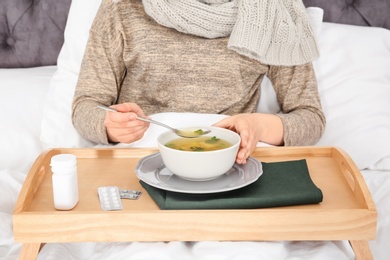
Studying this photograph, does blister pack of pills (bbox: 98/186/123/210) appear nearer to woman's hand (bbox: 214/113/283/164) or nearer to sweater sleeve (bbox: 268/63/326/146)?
woman's hand (bbox: 214/113/283/164)

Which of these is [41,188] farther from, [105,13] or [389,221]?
[389,221]

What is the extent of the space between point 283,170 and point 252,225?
0.19 metres

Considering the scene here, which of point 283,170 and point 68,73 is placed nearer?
point 283,170

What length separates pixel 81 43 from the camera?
141 centimetres

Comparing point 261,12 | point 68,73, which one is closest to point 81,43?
point 68,73

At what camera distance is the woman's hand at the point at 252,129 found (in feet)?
3.16

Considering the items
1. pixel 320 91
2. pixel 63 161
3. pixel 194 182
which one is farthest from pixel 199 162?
pixel 320 91

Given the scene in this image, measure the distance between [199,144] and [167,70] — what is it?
35 cm

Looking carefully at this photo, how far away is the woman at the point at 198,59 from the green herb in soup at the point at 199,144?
252 mm

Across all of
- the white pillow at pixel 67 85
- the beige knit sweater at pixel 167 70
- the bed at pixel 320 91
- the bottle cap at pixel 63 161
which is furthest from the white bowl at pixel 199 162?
the white pillow at pixel 67 85

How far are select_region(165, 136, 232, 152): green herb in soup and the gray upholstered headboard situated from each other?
820 mm

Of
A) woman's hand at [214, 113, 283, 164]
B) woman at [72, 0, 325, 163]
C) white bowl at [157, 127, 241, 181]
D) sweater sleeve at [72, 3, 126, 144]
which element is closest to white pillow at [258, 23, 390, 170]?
woman at [72, 0, 325, 163]

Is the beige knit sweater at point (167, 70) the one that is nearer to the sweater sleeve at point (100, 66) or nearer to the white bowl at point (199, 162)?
the sweater sleeve at point (100, 66)

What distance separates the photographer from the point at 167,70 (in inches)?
47.0
